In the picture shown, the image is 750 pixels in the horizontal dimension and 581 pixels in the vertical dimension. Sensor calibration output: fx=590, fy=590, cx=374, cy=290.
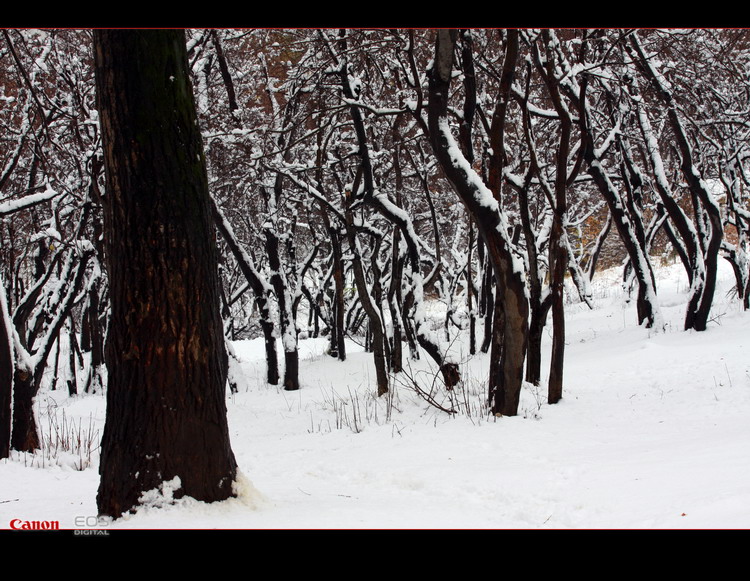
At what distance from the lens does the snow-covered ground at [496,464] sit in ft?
11.3

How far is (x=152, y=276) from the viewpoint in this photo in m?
3.28

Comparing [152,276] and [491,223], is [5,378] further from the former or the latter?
[491,223]

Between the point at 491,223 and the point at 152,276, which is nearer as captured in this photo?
the point at 152,276

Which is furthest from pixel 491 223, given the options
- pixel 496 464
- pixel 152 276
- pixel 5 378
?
pixel 5 378

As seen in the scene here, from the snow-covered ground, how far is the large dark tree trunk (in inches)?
10.6

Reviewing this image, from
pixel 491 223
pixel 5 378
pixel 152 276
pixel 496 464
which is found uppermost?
pixel 491 223

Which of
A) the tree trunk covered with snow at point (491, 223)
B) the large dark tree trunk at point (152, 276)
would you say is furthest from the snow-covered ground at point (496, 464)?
the tree trunk covered with snow at point (491, 223)

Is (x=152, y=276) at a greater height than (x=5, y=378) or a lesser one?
greater

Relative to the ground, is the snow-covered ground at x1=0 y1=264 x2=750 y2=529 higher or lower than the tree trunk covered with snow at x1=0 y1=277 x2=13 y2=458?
lower

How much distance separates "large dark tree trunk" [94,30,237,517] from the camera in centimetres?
329

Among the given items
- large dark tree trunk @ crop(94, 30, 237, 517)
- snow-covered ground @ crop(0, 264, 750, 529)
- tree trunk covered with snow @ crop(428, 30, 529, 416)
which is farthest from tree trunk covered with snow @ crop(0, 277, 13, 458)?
tree trunk covered with snow @ crop(428, 30, 529, 416)

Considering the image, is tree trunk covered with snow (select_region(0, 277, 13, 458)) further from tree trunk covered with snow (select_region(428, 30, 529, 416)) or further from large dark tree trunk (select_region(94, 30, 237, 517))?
tree trunk covered with snow (select_region(428, 30, 529, 416))

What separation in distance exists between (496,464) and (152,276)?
320 cm
